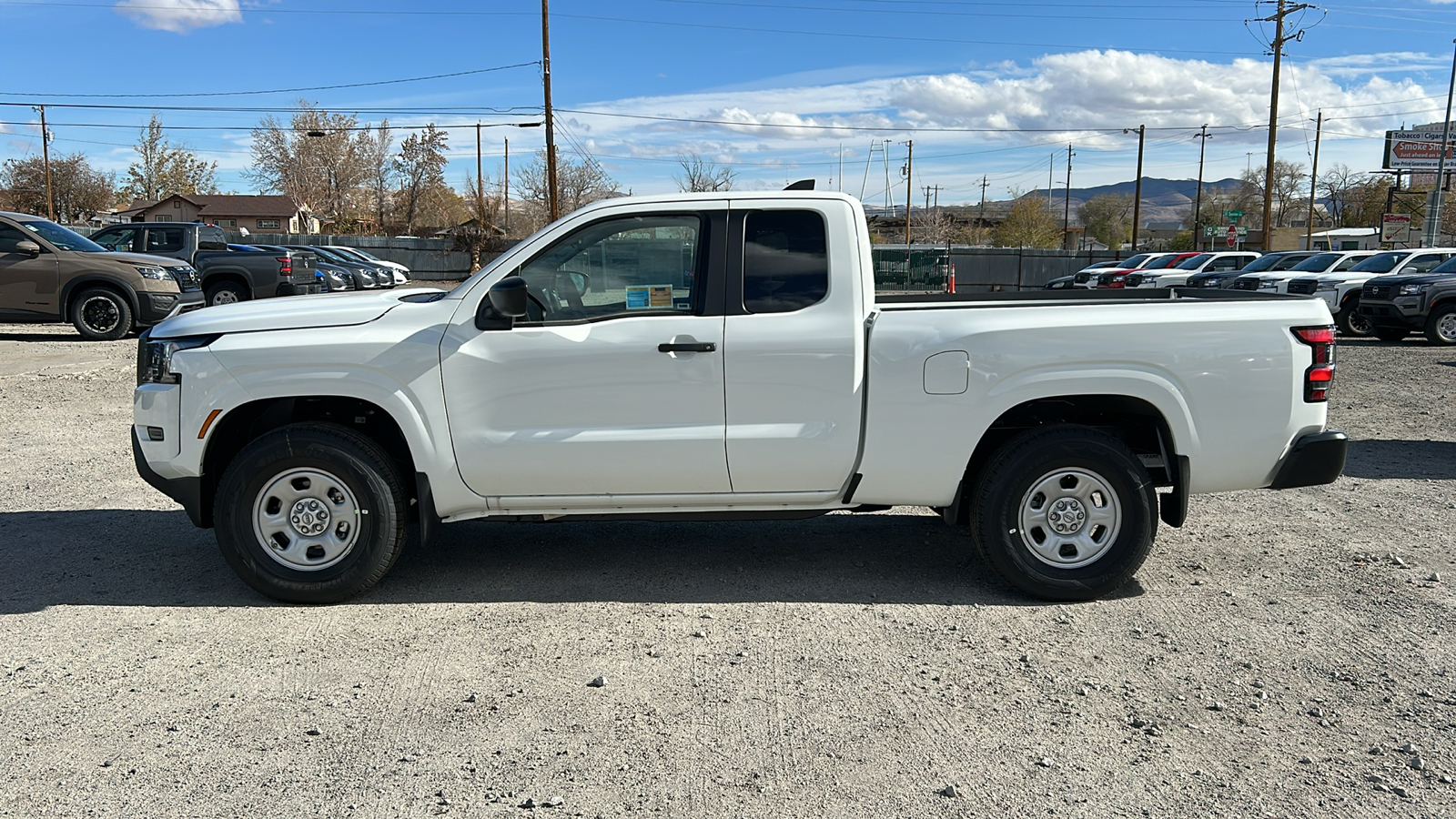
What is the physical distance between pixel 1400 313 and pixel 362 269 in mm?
27904

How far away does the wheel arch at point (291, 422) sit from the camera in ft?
16.6

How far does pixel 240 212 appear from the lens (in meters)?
82.5

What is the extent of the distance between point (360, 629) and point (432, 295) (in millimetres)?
1716

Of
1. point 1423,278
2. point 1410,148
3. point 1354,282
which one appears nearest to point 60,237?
point 1423,278

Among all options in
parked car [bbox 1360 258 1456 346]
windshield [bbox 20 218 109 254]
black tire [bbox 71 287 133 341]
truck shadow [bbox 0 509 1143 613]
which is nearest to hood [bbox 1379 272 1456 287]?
parked car [bbox 1360 258 1456 346]

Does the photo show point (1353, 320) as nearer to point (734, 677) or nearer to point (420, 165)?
point (734, 677)

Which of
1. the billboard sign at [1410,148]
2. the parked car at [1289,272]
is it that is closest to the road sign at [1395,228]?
the billboard sign at [1410,148]

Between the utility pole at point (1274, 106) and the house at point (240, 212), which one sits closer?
the utility pole at point (1274, 106)

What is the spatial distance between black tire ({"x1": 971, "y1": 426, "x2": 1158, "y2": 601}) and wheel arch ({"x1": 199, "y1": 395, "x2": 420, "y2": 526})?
2694 millimetres

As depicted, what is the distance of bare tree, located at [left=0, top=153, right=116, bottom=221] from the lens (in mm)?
75750

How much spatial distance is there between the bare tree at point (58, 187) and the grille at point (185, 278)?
6901 centimetres

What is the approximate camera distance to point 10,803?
3201 mm

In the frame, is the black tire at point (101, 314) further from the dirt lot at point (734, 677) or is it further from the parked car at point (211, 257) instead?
the dirt lot at point (734, 677)

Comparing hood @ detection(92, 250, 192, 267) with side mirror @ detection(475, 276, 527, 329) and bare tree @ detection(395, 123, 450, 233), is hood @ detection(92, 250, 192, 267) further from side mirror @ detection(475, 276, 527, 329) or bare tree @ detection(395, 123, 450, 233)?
bare tree @ detection(395, 123, 450, 233)
